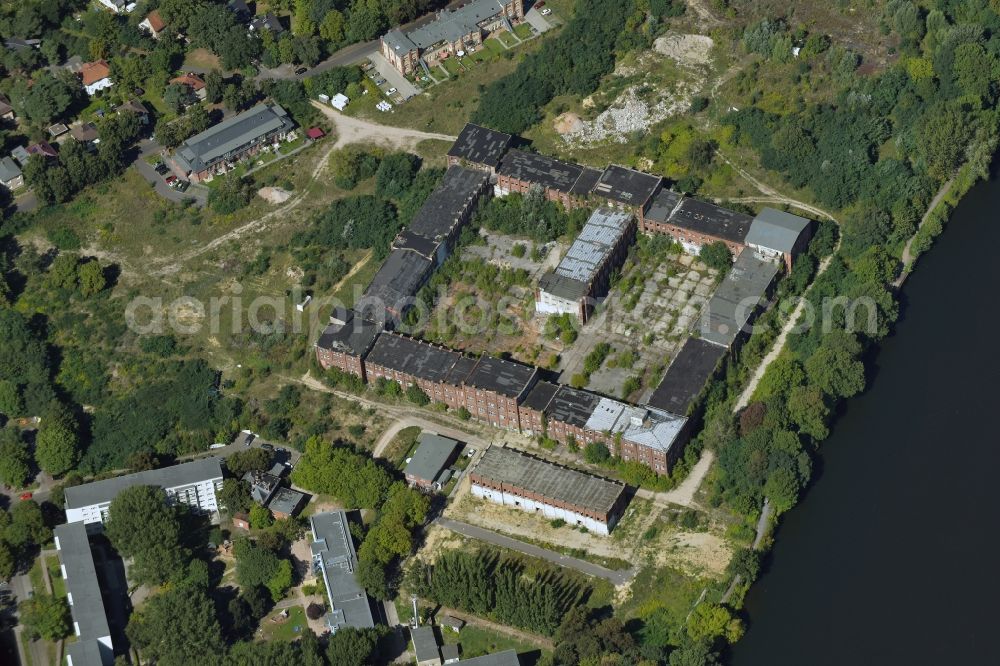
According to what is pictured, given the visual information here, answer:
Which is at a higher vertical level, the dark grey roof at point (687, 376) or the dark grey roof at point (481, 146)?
the dark grey roof at point (481, 146)

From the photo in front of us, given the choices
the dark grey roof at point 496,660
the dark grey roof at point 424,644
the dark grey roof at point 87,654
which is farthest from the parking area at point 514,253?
the dark grey roof at point 87,654

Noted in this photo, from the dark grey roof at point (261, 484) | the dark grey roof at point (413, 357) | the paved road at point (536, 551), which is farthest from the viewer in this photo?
the dark grey roof at point (413, 357)

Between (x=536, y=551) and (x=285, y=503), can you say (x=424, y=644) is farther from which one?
(x=285, y=503)

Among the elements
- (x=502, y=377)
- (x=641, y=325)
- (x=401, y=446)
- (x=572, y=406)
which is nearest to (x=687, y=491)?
(x=572, y=406)

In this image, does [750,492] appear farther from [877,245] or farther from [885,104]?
[885,104]

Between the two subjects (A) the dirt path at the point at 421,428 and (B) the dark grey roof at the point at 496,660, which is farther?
(A) the dirt path at the point at 421,428

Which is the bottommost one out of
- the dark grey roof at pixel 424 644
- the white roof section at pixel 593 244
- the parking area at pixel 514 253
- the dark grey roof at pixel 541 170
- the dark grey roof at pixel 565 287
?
the dark grey roof at pixel 424 644

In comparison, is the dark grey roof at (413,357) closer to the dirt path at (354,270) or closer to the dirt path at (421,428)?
the dirt path at (421,428)
